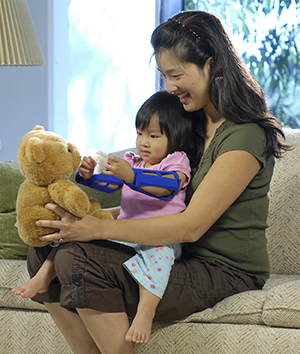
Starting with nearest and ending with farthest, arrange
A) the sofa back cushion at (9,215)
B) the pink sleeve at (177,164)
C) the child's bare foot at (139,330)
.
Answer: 1. the child's bare foot at (139,330)
2. the pink sleeve at (177,164)
3. the sofa back cushion at (9,215)

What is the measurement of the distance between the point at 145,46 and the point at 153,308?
106 inches

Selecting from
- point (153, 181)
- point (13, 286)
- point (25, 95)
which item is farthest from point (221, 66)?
point (25, 95)

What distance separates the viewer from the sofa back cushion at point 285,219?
1665mm

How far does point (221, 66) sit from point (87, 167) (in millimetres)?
→ 477

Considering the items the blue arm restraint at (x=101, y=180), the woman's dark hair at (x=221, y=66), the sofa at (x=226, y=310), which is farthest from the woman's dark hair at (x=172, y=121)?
the sofa at (x=226, y=310)

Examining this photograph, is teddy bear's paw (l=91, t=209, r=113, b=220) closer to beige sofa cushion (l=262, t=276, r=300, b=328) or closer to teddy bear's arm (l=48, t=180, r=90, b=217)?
teddy bear's arm (l=48, t=180, r=90, b=217)

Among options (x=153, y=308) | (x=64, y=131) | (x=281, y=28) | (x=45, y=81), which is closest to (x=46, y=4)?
(x=45, y=81)

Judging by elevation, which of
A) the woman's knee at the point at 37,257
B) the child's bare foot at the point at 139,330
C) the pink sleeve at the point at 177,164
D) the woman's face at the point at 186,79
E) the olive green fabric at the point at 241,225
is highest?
the woman's face at the point at 186,79

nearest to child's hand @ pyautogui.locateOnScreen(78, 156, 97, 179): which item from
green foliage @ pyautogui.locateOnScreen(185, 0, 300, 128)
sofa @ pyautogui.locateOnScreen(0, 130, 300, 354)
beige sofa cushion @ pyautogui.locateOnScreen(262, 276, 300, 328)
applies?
sofa @ pyautogui.locateOnScreen(0, 130, 300, 354)

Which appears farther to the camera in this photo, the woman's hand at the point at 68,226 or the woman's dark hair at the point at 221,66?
the woman's dark hair at the point at 221,66

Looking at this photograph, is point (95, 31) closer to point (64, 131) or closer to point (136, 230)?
point (64, 131)

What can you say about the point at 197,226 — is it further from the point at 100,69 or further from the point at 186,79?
the point at 100,69

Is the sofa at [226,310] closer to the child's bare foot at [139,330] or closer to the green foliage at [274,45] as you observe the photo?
the child's bare foot at [139,330]

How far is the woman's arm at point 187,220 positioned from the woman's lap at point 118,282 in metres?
0.05
